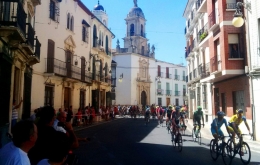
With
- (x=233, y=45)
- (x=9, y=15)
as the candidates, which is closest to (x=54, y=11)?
(x=9, y=15)

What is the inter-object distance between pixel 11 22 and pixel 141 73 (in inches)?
1818

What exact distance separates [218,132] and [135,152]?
3.29 m

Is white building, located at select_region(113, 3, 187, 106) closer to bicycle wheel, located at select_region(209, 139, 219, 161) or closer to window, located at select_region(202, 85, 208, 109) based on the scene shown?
window, located at select_region(202, 85, 208, 109)

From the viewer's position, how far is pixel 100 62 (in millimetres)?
31906

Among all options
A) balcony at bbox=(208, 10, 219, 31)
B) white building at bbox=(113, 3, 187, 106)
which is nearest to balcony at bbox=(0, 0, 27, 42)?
balcony at bbox=(208, 10, 219, 31)

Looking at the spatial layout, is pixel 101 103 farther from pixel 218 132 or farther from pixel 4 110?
pixel 218 132

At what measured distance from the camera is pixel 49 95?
19.8 meters

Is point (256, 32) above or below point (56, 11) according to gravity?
below

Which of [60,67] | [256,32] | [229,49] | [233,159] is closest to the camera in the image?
[233,159]

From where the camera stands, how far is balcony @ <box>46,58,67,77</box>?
1946 centimetres

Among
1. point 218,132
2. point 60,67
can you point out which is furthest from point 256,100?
point 60,67

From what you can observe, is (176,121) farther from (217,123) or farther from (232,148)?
(232,148)

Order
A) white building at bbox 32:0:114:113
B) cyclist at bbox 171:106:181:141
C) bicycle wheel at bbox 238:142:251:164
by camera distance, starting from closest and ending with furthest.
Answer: bicycle wheel at bbox 238:142:251:164, cyclist at bbox 171:106:181:141, white building at bbox 32:0:114:113

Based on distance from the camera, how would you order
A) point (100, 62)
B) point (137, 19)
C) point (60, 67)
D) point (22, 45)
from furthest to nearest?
point (137, 19)
point (100, 62)
point (60, 67)
point (22, 45)
